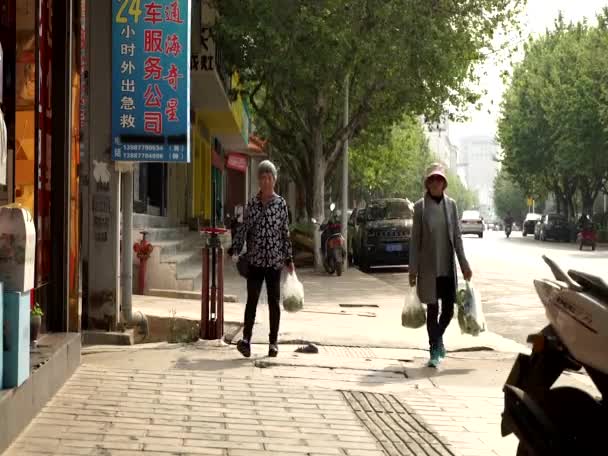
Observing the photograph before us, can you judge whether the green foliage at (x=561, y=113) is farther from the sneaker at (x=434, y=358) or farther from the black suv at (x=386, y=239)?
the sneaker at (x=434, y=358)

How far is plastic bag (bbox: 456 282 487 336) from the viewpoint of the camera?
8.46m

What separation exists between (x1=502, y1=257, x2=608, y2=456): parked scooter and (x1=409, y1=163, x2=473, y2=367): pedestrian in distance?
14.0 ft

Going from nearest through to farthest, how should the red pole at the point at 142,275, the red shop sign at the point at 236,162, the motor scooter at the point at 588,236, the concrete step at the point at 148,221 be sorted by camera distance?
1. the red pole at the point at 142,275
2. the concrete step at the point at 148,221
3. the motor scooter at the point at 588,236
4. the red shop sign at the point at 236,162

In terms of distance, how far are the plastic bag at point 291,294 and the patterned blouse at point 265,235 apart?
35 centimetres

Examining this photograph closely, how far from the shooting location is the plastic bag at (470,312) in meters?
8.46

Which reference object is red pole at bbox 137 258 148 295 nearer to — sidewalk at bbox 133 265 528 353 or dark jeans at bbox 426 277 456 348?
sidewalk at bbox 133 265 528 353

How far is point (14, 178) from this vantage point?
6012 millimetres

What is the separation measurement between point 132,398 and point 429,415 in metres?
2.00

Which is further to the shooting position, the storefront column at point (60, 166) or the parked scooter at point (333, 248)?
the parked scooter at point (333, 248)

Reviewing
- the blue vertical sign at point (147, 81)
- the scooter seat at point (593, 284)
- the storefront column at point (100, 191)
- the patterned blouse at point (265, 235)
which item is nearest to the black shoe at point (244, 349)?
the patterned blouse at point (265, 235)

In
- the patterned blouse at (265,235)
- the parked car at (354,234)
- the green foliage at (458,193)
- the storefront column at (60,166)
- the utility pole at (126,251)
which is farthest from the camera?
the green foliage at (458,193)

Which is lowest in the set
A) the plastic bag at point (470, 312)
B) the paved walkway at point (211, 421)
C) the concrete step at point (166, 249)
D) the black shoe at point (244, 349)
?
the paved walkway at point (211, 421)

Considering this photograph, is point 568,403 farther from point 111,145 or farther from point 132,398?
point 111,145

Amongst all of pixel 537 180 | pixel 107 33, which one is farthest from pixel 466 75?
pixel 537 180
